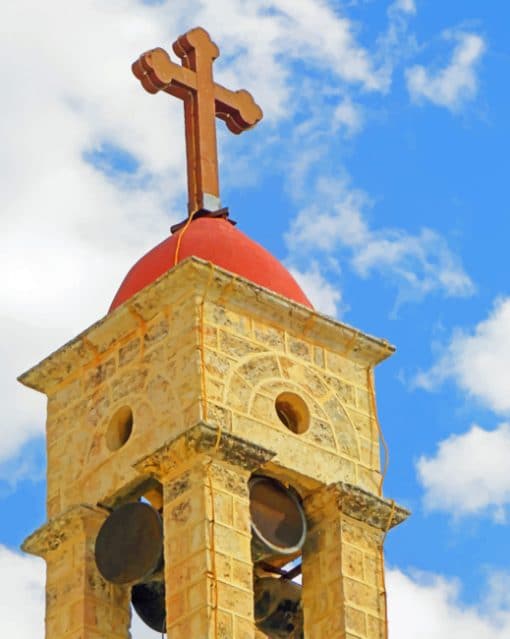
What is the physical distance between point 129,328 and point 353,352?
2219mm

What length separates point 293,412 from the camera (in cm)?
2720

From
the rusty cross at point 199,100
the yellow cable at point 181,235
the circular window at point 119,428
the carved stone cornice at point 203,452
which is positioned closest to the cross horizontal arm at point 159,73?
the rusty cross at point 199,100

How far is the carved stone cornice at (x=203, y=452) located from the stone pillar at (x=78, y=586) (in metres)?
1.03

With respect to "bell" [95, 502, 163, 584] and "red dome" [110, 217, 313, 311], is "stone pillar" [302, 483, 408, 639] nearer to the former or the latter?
"bell" [95, 502, 163, 584]

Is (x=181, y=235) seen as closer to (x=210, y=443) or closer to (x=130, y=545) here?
(x=210, y=443)

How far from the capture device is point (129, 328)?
27297mm

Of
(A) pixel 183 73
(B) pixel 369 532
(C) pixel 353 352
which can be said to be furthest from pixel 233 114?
(B) pixel 369 532

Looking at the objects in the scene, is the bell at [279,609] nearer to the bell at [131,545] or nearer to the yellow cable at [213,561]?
the bell at [131,545]

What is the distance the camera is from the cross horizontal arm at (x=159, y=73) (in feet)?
94.2

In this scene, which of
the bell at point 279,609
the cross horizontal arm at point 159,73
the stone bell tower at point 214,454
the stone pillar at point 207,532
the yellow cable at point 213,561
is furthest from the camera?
the cross horizontal arm at point 159,73

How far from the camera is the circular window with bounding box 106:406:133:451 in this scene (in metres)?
27.0

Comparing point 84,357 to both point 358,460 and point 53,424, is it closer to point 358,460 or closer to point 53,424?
point 53,424

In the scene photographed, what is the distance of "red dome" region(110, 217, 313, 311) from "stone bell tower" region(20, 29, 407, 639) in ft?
0.07

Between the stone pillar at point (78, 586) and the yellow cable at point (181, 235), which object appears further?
the yellow cable at point (181, 235)
